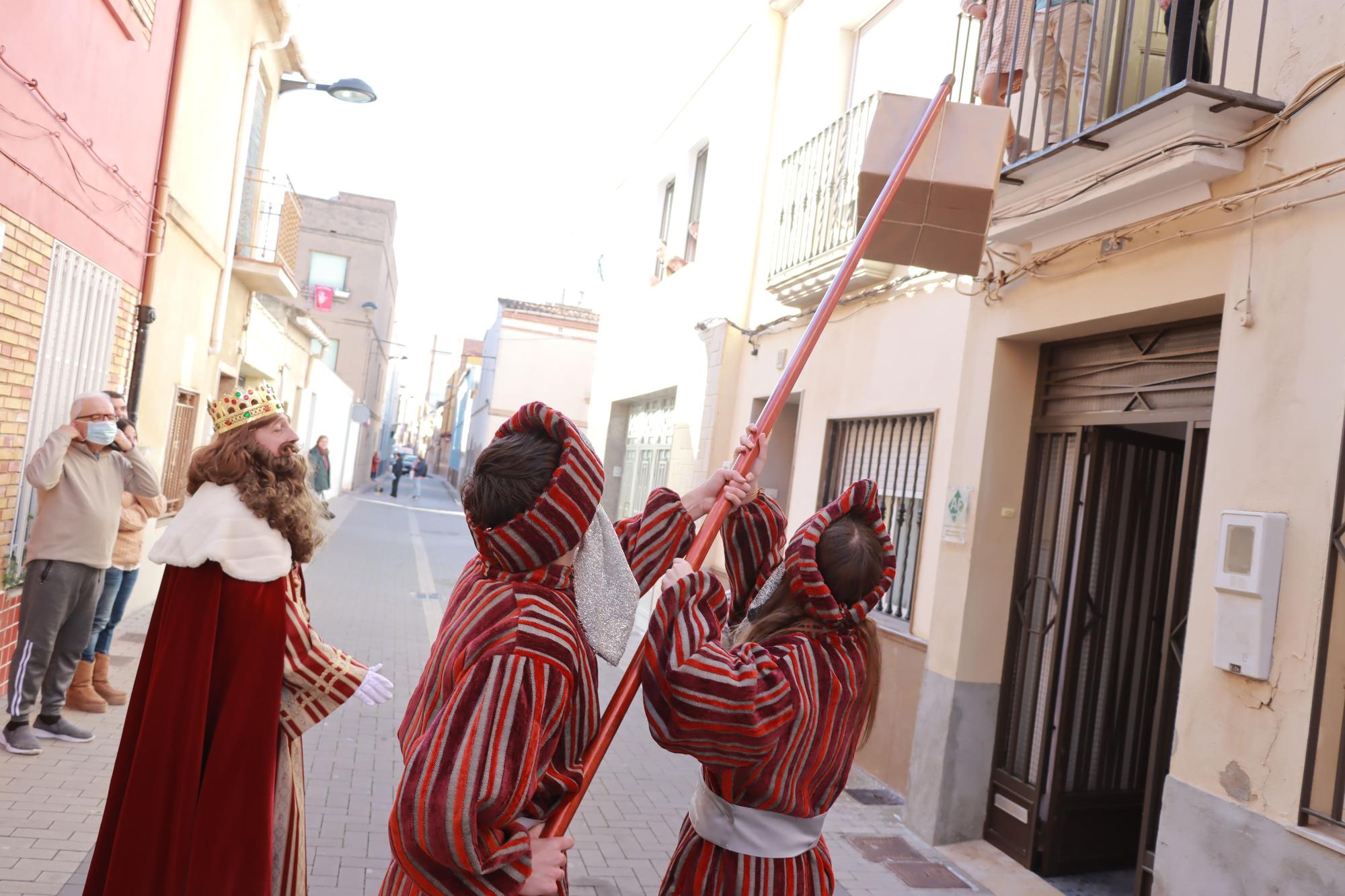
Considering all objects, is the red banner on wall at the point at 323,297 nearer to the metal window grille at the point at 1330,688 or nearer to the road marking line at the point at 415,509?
the road marking line at the point at 415,509

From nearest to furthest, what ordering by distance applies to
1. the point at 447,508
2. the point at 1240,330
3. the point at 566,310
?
the point at 1240,330
the point at 447,508
the point at 566,310

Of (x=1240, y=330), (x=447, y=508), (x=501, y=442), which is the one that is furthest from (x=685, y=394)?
(x=447, y=508)

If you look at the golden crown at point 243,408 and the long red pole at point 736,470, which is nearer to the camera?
the long red pole at point 736,470

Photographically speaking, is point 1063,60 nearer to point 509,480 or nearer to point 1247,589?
point 1247,589

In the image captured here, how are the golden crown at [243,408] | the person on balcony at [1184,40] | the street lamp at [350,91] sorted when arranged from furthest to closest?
the street lamp at [350,91] → the person on balcony at [1184,40] → the golden crown at [243,408]

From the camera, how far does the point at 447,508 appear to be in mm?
31203

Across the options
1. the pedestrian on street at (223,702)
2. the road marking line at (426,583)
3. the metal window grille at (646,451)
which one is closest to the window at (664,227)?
the metal window grille at (646,451)

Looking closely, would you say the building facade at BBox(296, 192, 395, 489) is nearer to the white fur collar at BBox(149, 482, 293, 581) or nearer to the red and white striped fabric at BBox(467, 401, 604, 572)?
the white fur collar at BBox(149, 482, 293, 581)

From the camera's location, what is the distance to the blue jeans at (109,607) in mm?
6035

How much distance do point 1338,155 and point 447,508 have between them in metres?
29.3

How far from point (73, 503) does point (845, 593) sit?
15.5 ft

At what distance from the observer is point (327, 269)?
116 feet

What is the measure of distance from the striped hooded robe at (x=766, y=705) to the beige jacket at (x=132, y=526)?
16.3ft

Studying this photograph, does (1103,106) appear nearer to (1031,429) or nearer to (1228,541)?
(1031,429)
